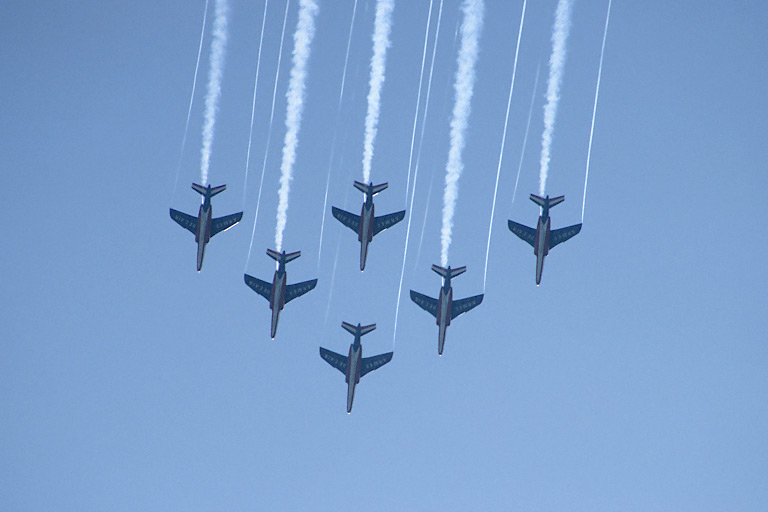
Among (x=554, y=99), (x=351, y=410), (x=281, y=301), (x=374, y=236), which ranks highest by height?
(x=554, y=99)

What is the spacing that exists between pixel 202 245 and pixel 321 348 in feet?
22.9

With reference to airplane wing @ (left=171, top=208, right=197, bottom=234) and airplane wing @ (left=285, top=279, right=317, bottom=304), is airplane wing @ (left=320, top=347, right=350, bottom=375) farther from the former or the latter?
airplane wing @ (left=171, top=208, right=197, bottom=234)

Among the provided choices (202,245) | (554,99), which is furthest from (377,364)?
(554,99)

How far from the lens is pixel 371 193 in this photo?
4781 centimetres

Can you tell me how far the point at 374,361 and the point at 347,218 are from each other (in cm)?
641

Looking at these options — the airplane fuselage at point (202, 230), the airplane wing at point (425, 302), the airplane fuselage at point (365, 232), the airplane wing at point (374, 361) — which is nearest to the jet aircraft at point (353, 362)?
the airplane wing at point (374, 361)

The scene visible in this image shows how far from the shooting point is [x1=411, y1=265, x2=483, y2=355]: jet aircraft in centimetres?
4925

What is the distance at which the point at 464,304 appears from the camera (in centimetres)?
5253

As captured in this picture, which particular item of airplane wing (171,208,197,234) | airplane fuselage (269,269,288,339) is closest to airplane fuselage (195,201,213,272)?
airplane wing (171,208,197,234)

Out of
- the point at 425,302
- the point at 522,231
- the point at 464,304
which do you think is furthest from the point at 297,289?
the point at 522,231

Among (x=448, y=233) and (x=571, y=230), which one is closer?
(x=448, y=233)

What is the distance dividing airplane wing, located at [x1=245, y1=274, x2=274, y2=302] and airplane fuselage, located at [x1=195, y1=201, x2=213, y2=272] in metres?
2.35

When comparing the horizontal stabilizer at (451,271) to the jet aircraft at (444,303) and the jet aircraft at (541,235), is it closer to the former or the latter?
the jet aircraft at (444,303)

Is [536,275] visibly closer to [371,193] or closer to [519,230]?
[519,230]
